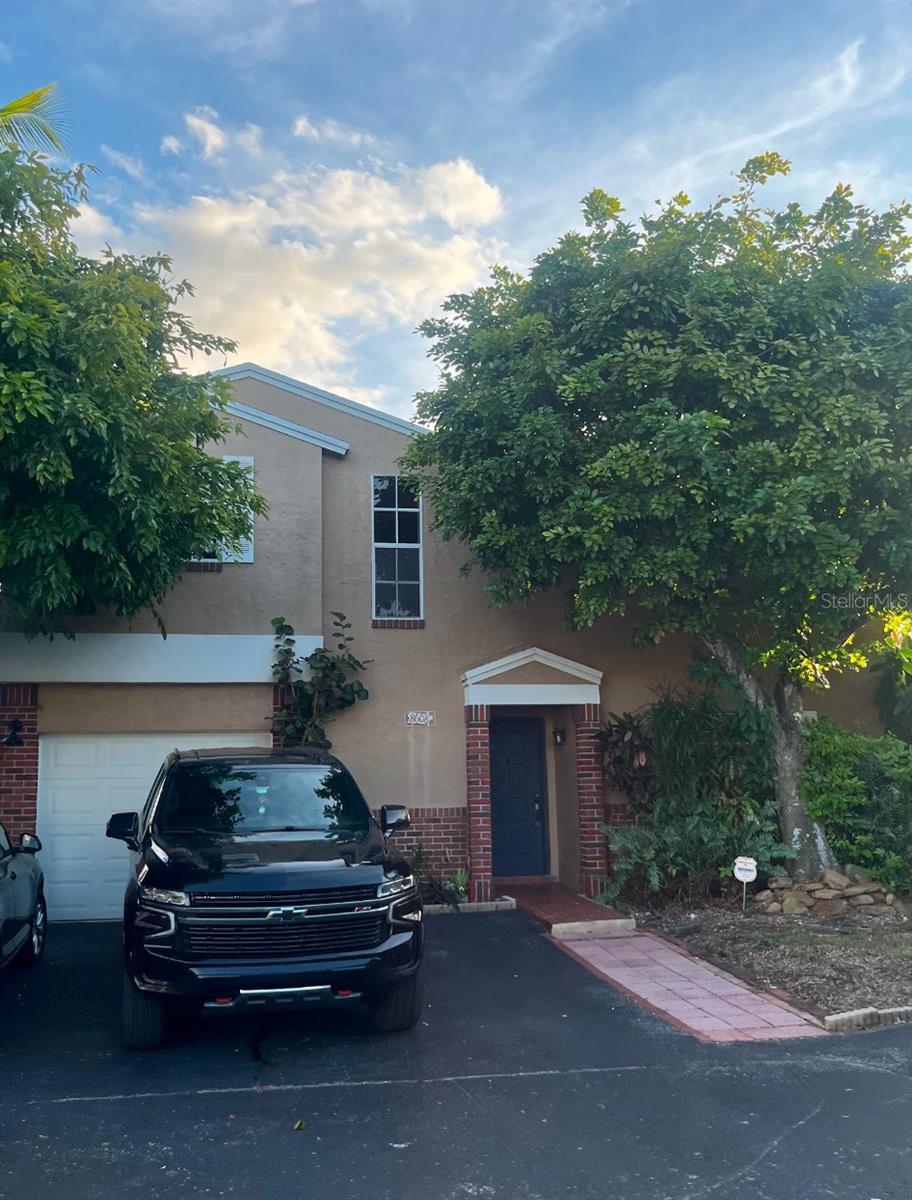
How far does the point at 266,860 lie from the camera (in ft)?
20.5

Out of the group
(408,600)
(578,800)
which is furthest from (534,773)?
(408,600)

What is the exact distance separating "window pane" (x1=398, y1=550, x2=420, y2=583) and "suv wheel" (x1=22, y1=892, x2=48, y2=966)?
529 cm

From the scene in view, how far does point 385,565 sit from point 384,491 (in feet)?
3.03

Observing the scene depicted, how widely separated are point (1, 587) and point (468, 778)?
544 cm

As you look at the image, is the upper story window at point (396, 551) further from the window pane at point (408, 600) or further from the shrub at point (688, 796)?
the shrub at point (688, 796)

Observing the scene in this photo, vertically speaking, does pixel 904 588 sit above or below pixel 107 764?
above

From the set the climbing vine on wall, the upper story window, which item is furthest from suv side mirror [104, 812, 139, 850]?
the upper story window

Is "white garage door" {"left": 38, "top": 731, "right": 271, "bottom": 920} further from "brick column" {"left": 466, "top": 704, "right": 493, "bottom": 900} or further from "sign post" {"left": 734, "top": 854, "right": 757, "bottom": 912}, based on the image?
"sign post" {"left": 734, "top": 854, "right": 757, "bottom": 912}

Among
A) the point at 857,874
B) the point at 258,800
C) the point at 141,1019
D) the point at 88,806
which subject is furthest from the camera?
the point at 88,806

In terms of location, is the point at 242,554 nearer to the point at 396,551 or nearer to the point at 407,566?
the point at 396,551

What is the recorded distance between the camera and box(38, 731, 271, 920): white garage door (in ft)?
35.4

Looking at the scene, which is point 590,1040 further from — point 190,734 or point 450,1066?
point 190,734

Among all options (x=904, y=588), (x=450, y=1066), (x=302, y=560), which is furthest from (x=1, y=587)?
(x=904, y=588)

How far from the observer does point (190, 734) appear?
11.3m
